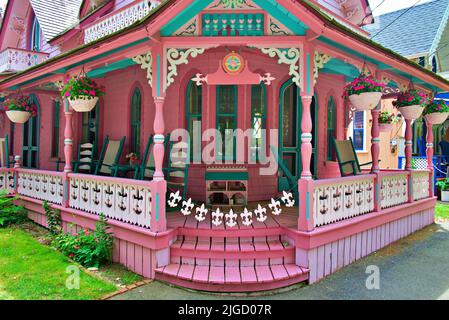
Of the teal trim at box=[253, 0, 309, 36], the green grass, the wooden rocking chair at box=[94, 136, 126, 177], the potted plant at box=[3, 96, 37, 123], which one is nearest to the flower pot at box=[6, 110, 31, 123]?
the potted plant at box=[3, 96, 37, 123]

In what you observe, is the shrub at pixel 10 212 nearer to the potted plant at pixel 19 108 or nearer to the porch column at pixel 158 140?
the potted plant at pixel 19 108

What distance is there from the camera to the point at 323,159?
25.6ft

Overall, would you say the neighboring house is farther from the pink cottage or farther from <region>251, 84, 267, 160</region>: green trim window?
<region>251, 84, 267, 160</region>: green trim window

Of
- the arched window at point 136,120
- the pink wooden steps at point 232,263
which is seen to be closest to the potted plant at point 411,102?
the pink wooden steps at point 232,263

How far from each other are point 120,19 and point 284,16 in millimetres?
4596

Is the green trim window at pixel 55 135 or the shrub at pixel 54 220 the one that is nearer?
the shrub at pixel 54 220

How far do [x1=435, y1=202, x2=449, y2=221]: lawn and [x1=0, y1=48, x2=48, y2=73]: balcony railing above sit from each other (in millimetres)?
12160

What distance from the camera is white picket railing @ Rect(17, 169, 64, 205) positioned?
6.45 metres

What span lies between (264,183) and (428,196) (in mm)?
4382

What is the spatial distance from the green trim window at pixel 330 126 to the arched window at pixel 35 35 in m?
10.3

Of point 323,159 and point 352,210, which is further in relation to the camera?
point 323,159

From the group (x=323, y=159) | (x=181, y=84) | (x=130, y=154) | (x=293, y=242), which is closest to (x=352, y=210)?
(x=293, y=242)

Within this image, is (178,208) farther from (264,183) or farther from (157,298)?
(157,298)

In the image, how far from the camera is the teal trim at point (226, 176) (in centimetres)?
573
